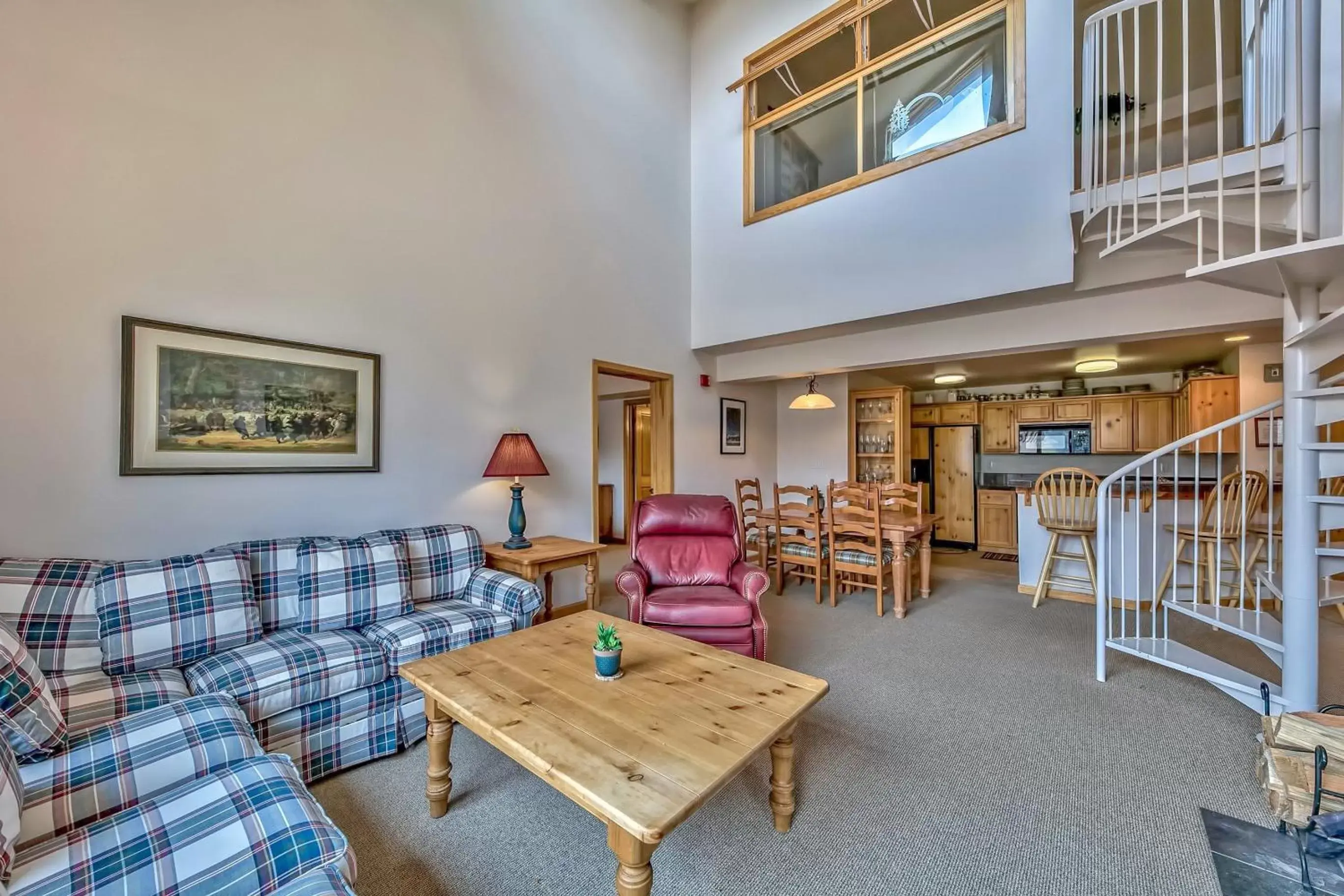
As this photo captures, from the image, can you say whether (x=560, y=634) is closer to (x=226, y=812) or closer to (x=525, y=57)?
(x=226, y=812)

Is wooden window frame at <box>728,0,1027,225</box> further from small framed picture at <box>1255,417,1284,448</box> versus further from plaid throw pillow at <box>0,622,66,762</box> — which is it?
plaid throw pillow at <box>0,622,66,762</box>

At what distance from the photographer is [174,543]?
241 cm

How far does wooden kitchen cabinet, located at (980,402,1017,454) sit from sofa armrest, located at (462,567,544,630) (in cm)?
600

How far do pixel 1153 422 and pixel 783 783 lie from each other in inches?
251

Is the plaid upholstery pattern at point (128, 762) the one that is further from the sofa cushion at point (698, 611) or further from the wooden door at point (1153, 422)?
the wooden door at point (1153, 422)

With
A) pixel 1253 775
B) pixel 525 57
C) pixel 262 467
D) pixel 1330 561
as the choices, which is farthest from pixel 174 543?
pixel 1330 561

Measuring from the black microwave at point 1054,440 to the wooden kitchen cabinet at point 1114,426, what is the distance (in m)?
0.08

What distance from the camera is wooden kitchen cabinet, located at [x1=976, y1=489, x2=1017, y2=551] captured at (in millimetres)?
6234

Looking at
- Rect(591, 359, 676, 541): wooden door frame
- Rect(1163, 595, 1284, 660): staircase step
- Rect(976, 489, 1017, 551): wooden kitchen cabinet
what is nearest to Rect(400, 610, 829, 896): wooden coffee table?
Rect(1163, 595, 1284, 660): staircase step

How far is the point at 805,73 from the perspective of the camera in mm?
4738

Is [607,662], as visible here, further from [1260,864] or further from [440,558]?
[1260,864]

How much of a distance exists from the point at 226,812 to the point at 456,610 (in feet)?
4.65

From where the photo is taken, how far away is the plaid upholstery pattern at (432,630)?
2258 millimetres

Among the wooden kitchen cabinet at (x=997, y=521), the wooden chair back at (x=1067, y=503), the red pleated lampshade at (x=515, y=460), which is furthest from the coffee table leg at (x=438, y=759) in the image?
the wooden kitchen cabinet at (x=997, y=521)
